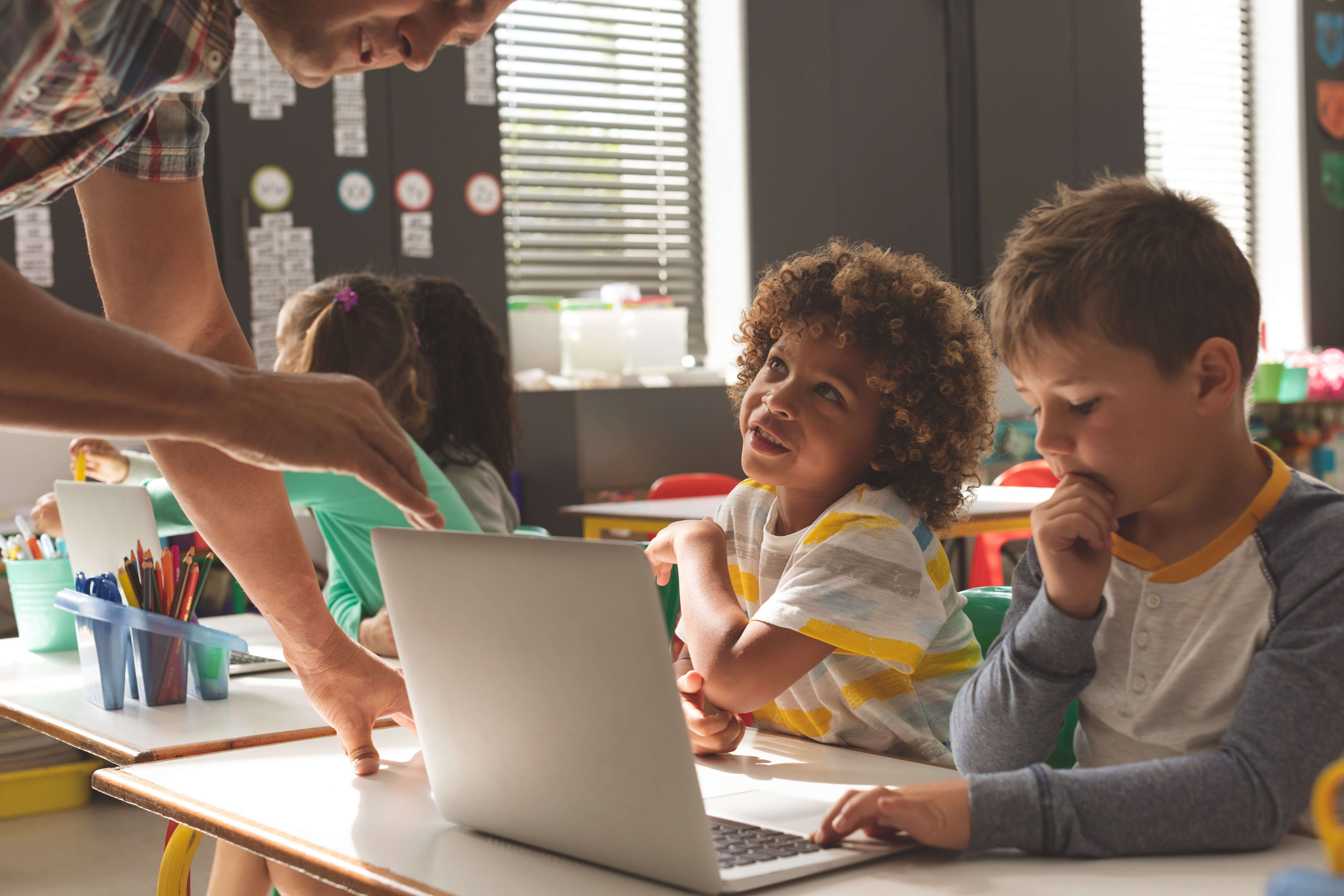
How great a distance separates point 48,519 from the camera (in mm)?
1902

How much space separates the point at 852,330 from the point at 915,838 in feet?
2.20

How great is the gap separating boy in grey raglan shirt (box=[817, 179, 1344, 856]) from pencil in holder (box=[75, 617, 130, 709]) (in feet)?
2.81

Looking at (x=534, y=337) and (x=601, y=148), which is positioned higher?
(x=601, y=148)

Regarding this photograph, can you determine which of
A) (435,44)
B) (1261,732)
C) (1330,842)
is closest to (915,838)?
(1261,732)

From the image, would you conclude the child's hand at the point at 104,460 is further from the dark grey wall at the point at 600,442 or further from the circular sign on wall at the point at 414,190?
the circular sign on wall at the point at 414,190

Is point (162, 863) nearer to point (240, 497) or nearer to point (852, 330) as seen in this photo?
point (240, 497)

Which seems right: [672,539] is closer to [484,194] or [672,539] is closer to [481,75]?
[484,194]

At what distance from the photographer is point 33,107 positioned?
2.69 ft

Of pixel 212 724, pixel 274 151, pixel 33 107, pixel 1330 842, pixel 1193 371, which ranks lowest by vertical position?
pixel 212 724

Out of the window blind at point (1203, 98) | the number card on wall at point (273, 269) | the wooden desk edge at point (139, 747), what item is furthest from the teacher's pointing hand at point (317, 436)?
the window blind at point (1203, 98)

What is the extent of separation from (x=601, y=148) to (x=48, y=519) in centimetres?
340

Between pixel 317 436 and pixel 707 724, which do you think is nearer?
pixel 317 436

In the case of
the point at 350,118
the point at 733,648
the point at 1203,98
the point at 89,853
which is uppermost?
the point at 1203,98

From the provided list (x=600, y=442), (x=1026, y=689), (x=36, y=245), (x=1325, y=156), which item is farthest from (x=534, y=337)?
(x=1325, y=156)
